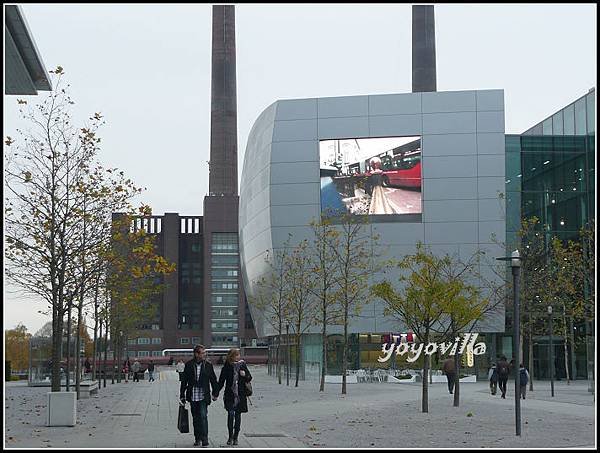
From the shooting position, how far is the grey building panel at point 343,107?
65500 millimetres

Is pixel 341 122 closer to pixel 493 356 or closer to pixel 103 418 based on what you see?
pixel 493 356

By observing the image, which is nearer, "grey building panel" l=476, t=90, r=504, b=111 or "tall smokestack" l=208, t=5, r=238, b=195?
"grey building panel" l=476, t=90, r=504, b=111

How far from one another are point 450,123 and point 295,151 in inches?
411

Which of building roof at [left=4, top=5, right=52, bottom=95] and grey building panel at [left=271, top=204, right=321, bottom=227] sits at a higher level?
grey building panel at [left=271, top=204, right=321, bottom=227]

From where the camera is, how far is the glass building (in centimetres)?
6375

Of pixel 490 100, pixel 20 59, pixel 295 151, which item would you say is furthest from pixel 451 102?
pixel 20 59

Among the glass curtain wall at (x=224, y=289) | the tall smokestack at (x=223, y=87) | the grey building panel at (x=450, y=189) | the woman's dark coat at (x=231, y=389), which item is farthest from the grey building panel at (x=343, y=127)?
the glass curtain wall at (x=224, y=289)

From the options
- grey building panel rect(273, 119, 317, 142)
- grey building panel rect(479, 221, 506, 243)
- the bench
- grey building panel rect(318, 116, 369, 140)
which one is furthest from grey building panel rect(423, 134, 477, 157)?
the bench

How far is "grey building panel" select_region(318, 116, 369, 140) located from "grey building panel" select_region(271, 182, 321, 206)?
11.3ft

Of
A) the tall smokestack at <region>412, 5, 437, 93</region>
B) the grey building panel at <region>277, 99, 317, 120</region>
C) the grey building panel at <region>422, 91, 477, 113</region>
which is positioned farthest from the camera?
the tall smokestack at <region>412, 5, 437, 93</region>

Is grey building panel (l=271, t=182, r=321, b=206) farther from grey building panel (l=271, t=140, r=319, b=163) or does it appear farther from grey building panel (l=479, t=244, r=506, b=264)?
grey building panel (l=479, t=244, r=506, b=264)

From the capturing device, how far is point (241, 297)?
144 metres

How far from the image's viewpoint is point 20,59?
75.3ft

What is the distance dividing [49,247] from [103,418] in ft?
15.6
